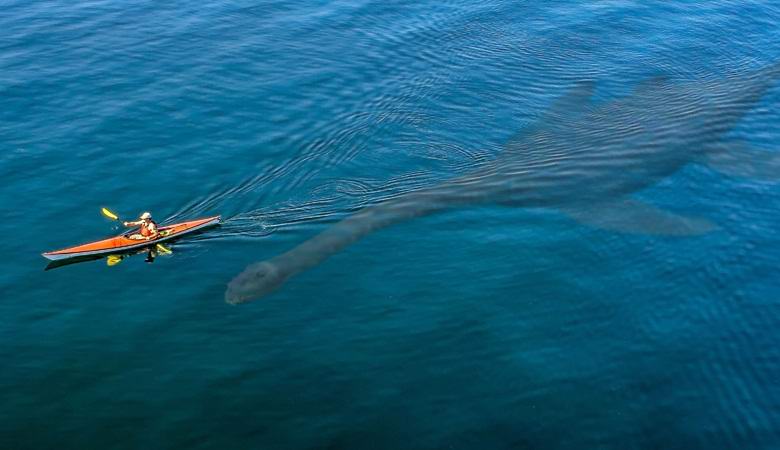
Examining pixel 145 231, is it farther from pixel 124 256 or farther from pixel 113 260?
pixel 113 260

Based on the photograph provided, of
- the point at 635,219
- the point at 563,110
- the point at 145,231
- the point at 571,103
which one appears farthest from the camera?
the point at 571,103

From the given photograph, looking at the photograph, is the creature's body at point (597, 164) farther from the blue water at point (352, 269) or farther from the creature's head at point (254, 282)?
the blue water at point (352, 269)

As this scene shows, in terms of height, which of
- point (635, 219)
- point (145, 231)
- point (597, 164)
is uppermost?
point (145, 231)

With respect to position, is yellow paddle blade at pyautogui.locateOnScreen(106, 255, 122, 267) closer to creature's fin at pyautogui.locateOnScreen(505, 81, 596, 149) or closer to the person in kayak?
the person in kayak

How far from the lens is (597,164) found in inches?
1932

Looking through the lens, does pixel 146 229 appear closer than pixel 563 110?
Yes

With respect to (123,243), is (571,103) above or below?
above

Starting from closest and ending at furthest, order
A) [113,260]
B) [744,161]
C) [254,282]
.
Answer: [254,282], [113,260], [744,161]

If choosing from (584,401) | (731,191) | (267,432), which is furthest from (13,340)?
(731,191)

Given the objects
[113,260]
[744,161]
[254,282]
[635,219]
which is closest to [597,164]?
[635,219]

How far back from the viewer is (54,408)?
1229 inches

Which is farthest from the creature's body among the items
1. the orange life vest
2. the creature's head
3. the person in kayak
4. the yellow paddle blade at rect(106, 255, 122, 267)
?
the yellow paddle blade at rect(106, 255, 122, 267)

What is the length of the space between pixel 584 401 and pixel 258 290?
16.6 meters

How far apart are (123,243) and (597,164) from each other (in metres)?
30.0
